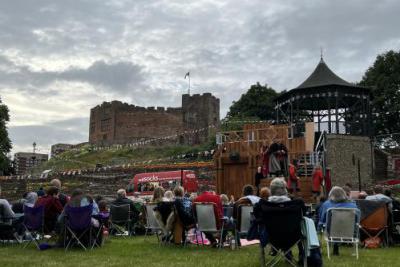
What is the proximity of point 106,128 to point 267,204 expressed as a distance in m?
68.5

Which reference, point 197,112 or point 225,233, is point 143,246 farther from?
point 197,112

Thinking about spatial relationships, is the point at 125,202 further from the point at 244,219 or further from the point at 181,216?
the point at 244,219

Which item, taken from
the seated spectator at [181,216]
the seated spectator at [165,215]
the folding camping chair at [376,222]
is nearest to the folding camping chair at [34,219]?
the seated spectator at [165,215]

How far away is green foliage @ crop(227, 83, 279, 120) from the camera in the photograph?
47.3 m

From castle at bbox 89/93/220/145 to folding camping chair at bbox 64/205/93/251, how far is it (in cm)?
6214

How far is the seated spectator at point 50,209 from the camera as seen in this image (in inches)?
370

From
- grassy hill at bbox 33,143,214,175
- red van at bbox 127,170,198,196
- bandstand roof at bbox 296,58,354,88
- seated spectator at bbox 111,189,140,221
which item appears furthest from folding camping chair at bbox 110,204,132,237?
grassy hill at bbox 33,143,214,175

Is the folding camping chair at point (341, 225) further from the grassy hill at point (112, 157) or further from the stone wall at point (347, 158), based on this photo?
the grassy hill at point (112, 157)

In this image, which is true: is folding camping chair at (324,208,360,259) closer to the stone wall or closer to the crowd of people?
the crowd of people

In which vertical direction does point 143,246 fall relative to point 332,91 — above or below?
below

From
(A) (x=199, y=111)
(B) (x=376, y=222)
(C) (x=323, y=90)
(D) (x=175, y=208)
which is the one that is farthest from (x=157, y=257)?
(A) (x=199, y=111)

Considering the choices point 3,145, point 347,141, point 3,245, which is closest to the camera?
point 3,245

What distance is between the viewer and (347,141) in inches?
942

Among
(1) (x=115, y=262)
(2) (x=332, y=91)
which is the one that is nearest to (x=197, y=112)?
(2) (x=332, y=91)
